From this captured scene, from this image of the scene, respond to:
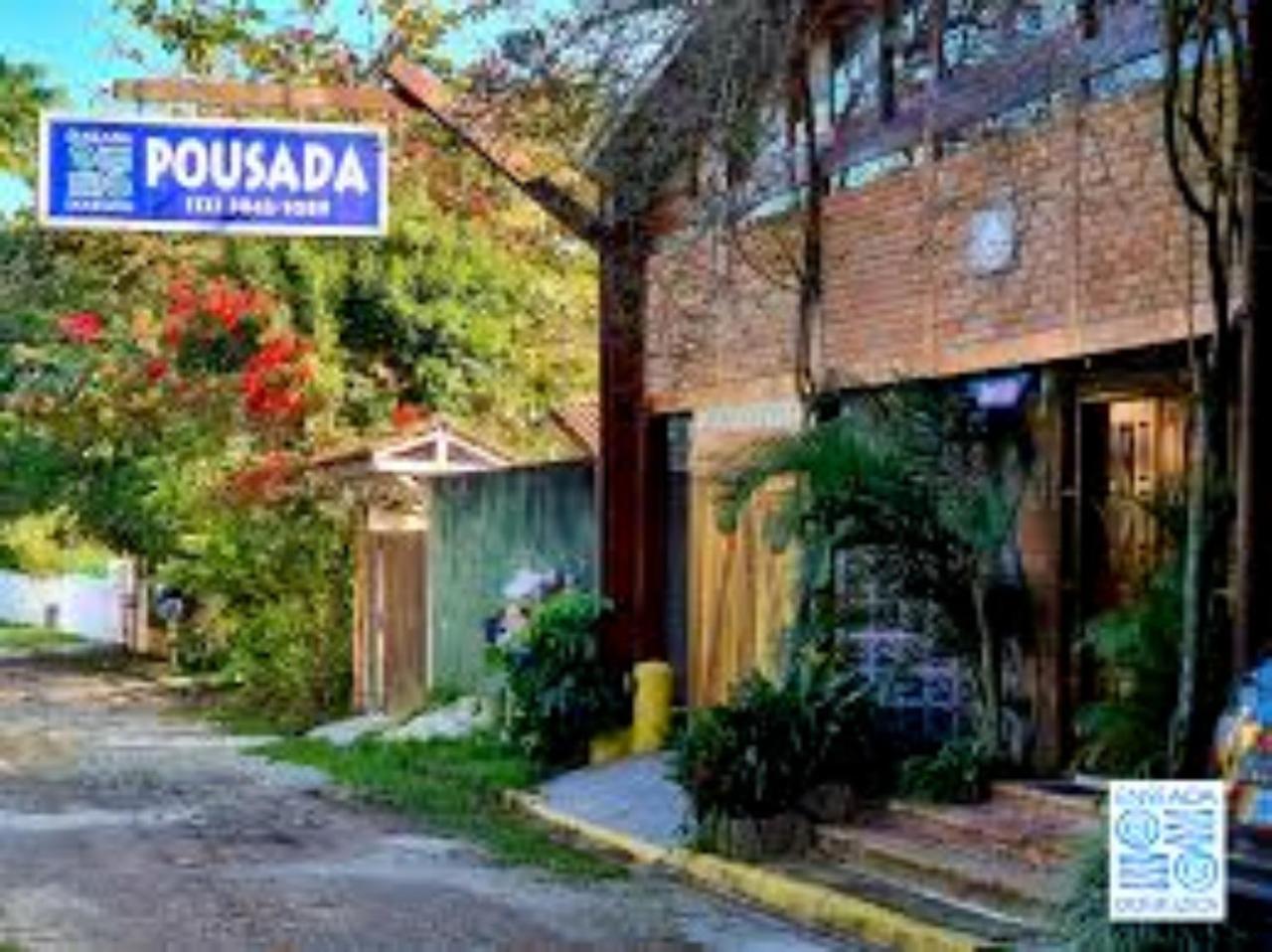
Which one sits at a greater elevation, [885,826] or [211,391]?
[211,391]

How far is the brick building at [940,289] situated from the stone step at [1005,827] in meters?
1.04

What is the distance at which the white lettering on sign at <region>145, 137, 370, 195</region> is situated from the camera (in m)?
14.5

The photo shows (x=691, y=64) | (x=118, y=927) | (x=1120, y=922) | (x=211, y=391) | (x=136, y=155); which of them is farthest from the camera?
(x=211, y=391)

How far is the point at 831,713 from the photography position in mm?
14156

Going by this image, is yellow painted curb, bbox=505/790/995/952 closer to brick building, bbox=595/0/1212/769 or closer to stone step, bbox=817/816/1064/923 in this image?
stone step, bbox=817/816/1064/923

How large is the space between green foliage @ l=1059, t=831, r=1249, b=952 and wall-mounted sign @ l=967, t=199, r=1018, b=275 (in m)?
5.69

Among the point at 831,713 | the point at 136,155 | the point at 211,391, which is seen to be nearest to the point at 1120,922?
the point at 831,713

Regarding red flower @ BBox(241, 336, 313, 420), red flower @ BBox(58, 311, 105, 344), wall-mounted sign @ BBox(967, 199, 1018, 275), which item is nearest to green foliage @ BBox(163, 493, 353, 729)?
red flower @ BBox(241, 336, 313, 420)

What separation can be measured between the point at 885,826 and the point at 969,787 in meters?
0.51

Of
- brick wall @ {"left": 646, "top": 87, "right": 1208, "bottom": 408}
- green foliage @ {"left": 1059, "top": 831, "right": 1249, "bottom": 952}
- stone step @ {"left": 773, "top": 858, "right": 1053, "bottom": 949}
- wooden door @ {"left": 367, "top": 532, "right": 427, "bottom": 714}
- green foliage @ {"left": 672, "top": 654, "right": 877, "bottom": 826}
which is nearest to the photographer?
green foliage @ {"left": 1059, "top": 831, "right": 1249, "bottom": 952}

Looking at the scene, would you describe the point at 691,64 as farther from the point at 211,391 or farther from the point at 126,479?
the point at 126,479

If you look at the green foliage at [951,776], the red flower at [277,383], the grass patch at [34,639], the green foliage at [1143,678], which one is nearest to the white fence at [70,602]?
the grass patch at [34,639]

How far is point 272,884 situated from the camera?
13.1 m

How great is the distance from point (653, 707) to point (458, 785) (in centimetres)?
157
